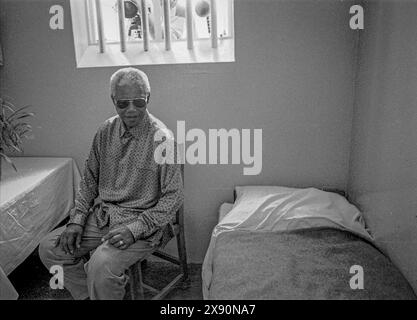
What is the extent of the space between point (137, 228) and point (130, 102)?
469mm

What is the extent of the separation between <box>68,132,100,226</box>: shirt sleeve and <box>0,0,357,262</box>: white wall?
16.6 inches

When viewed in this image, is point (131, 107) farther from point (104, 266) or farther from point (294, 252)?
point (294, 252)

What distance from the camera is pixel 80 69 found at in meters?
1.94

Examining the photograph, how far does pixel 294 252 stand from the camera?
1.49m

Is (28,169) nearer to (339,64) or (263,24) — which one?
(263,24)

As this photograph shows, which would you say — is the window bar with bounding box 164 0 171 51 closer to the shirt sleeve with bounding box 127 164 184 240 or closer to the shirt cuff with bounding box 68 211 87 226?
the shirt sleeve with bounding box 127 164 184 240

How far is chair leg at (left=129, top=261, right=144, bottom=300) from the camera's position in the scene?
57.8 inches

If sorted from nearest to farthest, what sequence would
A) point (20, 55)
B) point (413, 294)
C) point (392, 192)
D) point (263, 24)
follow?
point (413, 294)
point (392, 192)
point (263, 24)
point (20, 55)

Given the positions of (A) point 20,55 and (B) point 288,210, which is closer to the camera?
(B) point 288,210

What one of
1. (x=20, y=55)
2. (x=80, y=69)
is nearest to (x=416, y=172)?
(x=80, y=69)

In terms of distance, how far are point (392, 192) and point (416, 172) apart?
20cm

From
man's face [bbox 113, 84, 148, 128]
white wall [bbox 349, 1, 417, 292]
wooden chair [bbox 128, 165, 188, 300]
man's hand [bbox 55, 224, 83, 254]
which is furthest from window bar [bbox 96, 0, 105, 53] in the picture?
white wall [bbox 349, 1, 417, 292]

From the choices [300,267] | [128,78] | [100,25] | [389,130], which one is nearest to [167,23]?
[100,25]

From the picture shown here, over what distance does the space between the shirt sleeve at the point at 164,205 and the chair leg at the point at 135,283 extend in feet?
0.41
